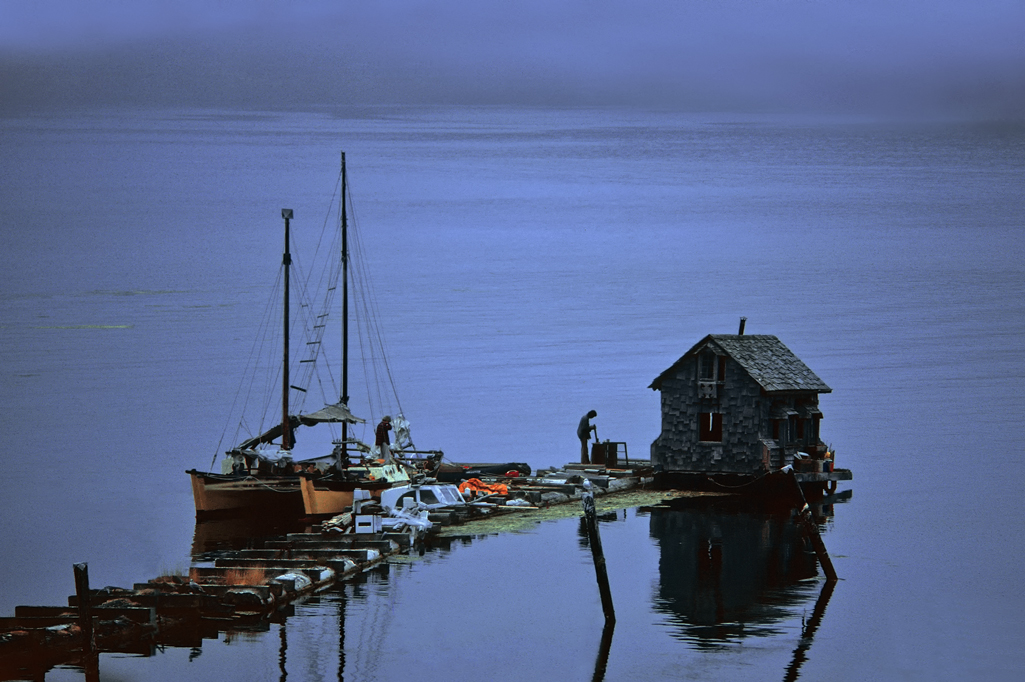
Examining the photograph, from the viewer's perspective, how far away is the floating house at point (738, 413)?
56750 mm

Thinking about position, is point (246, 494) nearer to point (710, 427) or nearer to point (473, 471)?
point (473, 471)

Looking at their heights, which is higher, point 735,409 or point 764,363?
point 764,363

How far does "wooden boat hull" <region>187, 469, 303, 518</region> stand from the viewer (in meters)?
59.1

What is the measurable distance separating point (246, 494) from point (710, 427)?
1758cm

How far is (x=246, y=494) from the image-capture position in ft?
197

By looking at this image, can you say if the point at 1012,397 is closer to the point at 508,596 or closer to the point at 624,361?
the point at 624,361

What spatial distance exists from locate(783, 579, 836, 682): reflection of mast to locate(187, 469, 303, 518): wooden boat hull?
70.3 ft

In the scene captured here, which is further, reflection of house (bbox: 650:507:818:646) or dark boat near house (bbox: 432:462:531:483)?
dark boat near house (bbox: 432:462:531:483)

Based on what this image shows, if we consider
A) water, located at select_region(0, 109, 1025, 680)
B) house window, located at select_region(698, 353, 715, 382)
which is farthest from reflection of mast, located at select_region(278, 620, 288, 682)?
house window, located at select_region(698, 353, 715, 382)

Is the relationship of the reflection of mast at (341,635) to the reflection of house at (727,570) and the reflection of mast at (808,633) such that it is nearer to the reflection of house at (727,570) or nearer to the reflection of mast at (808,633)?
the reflection of house at (727,570)

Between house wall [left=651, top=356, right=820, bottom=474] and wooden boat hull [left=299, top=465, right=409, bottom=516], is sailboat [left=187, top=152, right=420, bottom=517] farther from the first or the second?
house wall [left=651, top=356, right=820, bottom=474]

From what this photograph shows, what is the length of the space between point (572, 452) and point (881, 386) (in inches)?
1968

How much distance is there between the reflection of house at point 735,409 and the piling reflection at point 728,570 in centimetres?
201

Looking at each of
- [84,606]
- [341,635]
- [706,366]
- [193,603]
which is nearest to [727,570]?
→ [706,366]
